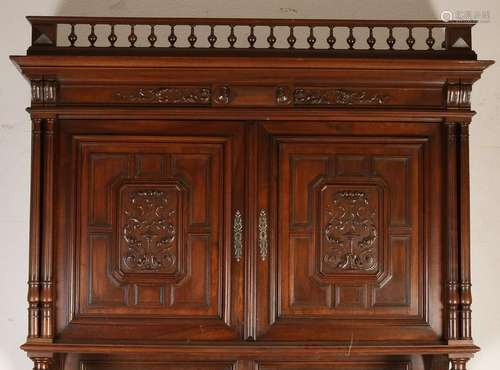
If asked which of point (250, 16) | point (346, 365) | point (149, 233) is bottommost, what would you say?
point (346, 365)

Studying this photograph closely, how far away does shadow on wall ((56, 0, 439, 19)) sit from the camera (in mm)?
2553

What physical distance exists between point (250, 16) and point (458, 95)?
0.73m

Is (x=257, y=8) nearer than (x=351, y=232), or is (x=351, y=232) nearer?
(x=351, y=232)

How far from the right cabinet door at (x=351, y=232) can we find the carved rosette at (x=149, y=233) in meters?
0.24

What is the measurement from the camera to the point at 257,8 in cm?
257

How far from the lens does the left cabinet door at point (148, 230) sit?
212 cm

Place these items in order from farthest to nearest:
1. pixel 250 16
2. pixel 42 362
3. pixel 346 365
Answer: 1. pixel 250 16
2. pixel 346 365
3. pixel 42 362

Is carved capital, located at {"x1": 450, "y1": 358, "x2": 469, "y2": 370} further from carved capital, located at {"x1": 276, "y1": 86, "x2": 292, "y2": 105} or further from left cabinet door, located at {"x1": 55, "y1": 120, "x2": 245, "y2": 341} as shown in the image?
carved capital, located at {"x1": 276, "y1": 86, "x2": 292, "y2": 105}

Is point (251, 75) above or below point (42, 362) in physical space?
above

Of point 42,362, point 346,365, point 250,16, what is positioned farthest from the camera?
point 250,16

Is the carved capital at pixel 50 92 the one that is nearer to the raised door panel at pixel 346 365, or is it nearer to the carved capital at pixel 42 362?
the carved capital at pixel 42 362

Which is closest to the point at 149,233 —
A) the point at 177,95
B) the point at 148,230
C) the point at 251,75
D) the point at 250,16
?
the point at 148,230

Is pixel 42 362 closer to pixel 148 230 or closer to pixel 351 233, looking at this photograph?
pixel 148 230

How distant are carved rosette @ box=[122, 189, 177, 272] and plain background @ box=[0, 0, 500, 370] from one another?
20.3 inches
